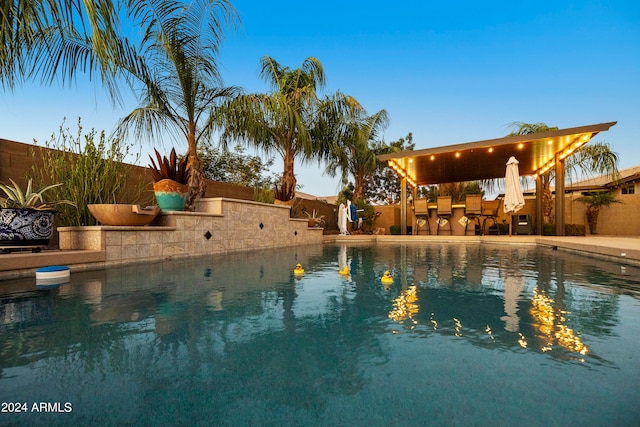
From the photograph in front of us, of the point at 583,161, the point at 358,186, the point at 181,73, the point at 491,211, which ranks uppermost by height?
the point at 181,73

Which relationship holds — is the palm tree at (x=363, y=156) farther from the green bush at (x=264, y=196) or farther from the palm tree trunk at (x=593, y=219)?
the palm tree trunk at (x=593, y=219)

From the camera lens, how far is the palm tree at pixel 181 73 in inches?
299

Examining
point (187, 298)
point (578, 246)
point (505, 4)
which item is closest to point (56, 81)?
point (187, 298)

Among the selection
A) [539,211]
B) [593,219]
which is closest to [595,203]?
[593,219]

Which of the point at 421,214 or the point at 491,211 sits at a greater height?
the point at 491,211

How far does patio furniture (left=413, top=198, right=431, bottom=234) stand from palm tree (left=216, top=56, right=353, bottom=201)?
16.4 feet

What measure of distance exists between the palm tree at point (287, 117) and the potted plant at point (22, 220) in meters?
5.10

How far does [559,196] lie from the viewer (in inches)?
472

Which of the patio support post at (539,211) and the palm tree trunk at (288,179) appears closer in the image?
the palm tree trunk at (288,179)

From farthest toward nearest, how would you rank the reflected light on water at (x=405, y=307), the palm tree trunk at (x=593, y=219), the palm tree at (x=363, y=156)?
1. the palm tree at (x=363, y=156)
2. the palm tree trunk at (x=593, y=219)
3. the reflected light on water at (x=405, y=307)

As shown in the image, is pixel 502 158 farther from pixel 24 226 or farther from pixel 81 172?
pixel 24 226

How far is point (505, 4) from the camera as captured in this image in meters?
13.4

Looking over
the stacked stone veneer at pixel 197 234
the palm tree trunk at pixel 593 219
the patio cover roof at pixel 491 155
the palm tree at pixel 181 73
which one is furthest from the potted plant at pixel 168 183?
the palm tree trunk at pixel 593 219

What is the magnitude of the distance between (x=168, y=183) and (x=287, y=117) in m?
5.18
